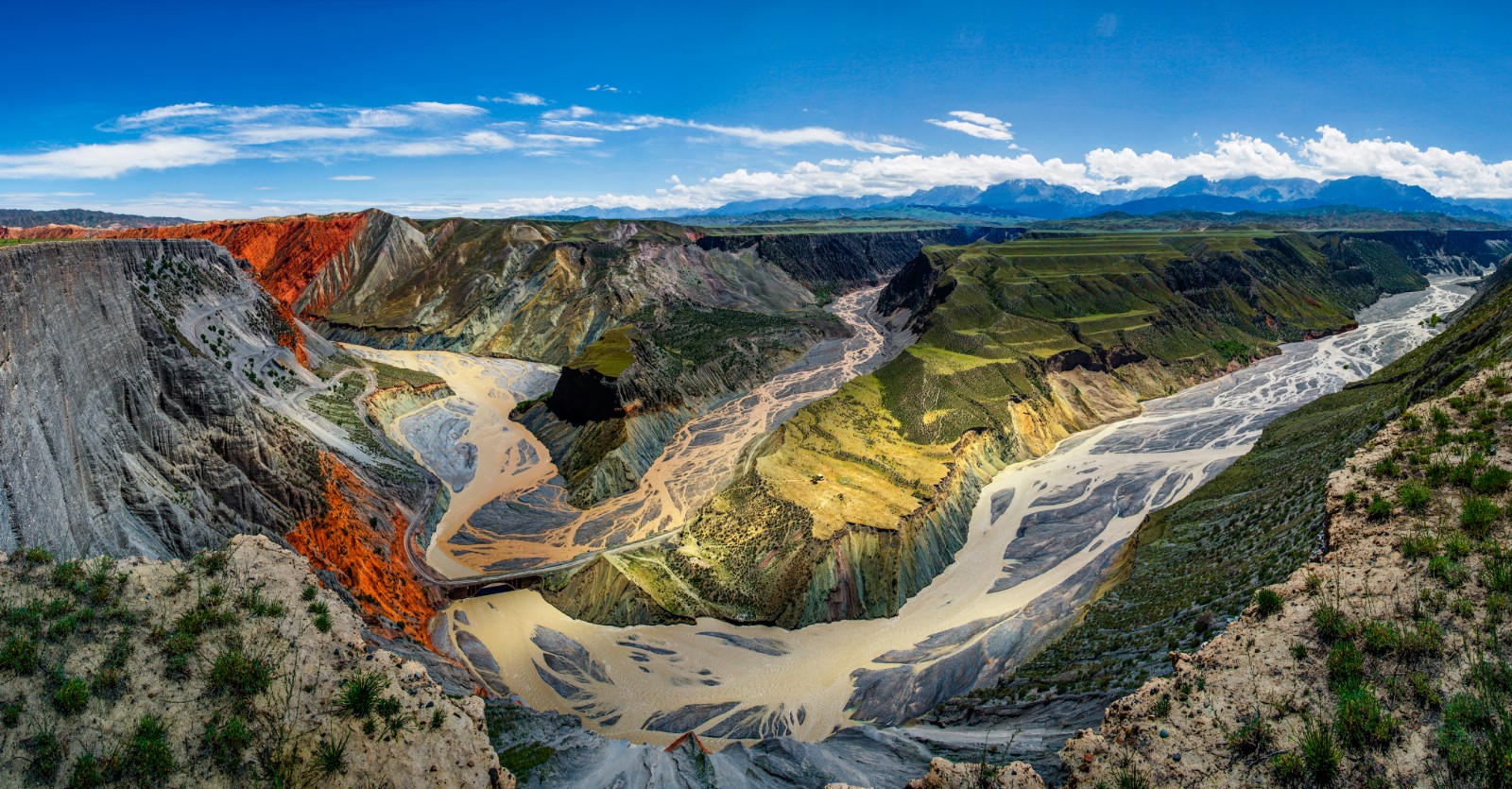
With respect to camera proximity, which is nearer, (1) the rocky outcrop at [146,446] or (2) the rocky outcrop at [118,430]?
(2) the rocky outcrop at [118,430]

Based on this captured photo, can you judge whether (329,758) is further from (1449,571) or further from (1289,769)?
(1449,571)

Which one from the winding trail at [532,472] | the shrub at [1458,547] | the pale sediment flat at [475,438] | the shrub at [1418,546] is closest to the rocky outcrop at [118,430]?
the winding trail at [532,472]

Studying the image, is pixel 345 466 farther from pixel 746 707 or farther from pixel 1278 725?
pixel 1278 725

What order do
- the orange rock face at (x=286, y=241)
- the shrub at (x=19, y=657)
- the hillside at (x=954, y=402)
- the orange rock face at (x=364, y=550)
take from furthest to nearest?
the orange rock face at (x=286, y=241) → the hillside at (x=954, y=402) → the orange rock face at (x=364, y=550) → the shrub at (x=19, y=657)

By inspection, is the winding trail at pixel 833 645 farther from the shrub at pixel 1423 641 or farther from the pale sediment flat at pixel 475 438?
the shrub at pixel 1423 641

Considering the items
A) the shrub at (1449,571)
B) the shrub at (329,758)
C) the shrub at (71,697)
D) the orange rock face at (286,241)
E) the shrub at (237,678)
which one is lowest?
the shrub at (329,758)

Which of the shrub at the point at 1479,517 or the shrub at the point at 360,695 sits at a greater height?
the shrub at the point at 1479,517

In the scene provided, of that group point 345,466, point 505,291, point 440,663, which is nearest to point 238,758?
point 440,663

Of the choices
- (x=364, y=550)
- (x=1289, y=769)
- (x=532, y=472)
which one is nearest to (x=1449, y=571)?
(x=1289, y=769)
